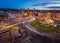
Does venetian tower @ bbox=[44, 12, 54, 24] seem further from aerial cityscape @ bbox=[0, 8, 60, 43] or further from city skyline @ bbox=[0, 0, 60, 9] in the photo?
city skyline @ bbox=[0, 0, 60, 9]

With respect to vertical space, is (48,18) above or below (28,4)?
below

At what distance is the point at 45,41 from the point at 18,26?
0.55m

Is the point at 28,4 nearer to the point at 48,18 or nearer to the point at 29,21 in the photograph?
the point at 29,21

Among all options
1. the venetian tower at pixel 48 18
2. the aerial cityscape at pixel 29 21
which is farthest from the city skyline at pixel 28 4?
the venetian tower at pixel 48 18

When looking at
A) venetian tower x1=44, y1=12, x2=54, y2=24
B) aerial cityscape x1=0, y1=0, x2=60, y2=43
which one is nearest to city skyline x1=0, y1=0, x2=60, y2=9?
aerial cityscape x1=0, y1=0, x2=60, y2=43

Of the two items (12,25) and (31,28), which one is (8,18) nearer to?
(12,25)

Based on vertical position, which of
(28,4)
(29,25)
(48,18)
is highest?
(28,4)

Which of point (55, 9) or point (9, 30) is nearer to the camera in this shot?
point (9, 30)

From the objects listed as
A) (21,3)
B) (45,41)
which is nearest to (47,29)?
(45,41)

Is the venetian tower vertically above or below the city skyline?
below

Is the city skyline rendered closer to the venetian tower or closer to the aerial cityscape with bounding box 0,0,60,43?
the aerial cityscape with bounding box 0,0,60,43

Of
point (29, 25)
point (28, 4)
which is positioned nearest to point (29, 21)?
point (29, 25)

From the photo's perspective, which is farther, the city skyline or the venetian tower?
the city skyline

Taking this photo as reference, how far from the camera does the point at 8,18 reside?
249cm
